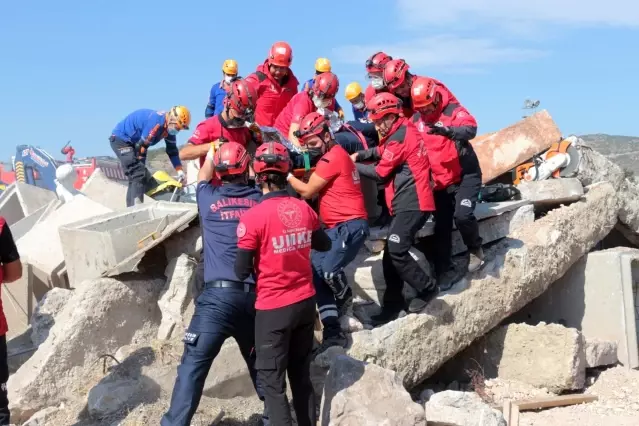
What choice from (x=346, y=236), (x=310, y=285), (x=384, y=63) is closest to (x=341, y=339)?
(x=346, y=236)

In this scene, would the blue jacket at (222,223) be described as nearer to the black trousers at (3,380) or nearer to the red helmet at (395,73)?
the black trousers at (3,380)

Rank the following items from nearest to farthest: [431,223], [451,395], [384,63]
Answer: [451,395] < [431,223] < [384,63]

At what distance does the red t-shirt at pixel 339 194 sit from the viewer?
5750mm

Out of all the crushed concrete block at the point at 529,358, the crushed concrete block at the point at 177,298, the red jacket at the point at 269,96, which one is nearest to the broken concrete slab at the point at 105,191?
the red jacket at the point at 269,96

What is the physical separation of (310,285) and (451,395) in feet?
5.93

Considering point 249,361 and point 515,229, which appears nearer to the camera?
point 249,361

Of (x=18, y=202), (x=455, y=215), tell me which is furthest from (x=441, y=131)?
(x=18, y=202)

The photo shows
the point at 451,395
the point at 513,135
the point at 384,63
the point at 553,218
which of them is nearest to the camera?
the point at 451,395

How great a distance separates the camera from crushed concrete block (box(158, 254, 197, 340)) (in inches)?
256

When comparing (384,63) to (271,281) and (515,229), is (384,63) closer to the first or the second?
(515,229)

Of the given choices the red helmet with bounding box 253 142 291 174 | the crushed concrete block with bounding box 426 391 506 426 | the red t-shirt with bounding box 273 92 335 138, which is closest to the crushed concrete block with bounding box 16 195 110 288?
the red t-shirt with bounding box 273 92 335 138

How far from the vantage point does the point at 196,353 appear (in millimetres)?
4551

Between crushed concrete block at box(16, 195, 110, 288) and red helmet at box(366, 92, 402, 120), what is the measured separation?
3.68 metres

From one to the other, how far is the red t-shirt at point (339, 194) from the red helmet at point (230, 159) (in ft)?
3.23
